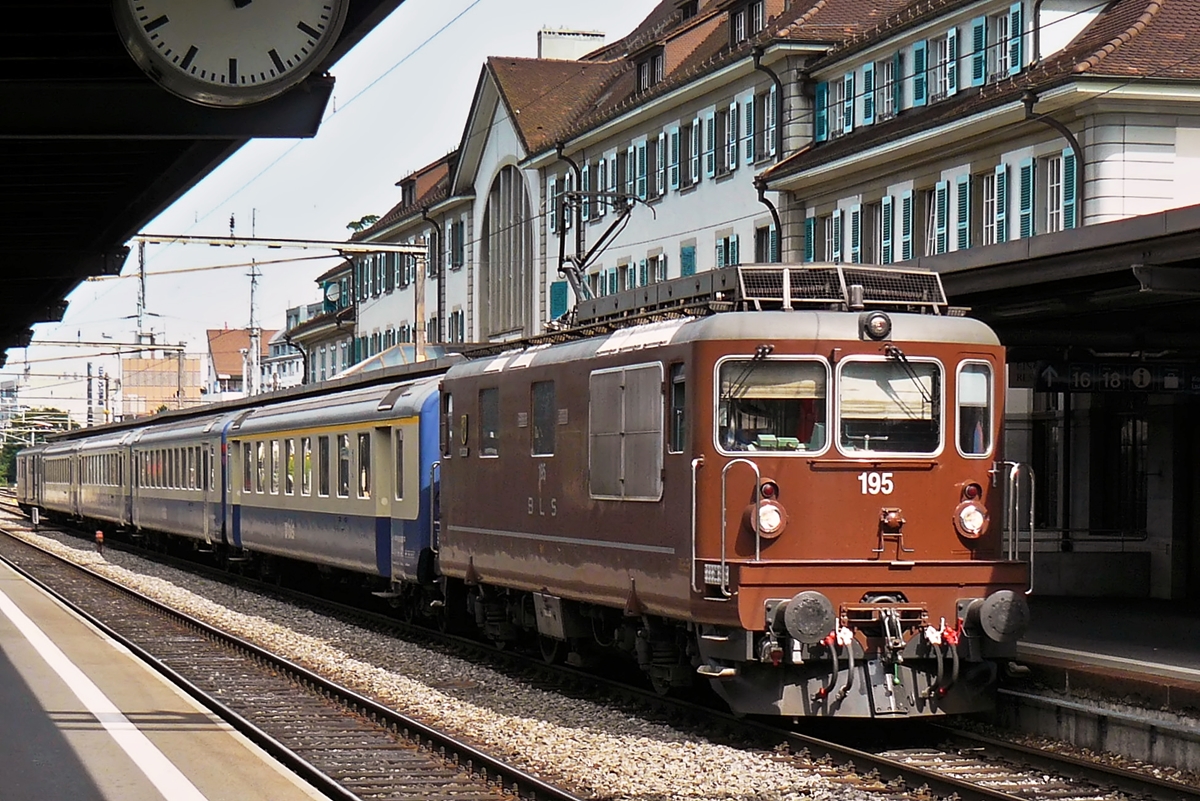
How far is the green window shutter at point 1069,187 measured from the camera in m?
29.2

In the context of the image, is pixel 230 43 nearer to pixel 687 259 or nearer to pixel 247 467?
pixel 247 467

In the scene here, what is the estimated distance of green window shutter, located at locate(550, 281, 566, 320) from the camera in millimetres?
47344

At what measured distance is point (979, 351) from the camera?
12.8m

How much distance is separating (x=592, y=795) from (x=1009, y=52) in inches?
926

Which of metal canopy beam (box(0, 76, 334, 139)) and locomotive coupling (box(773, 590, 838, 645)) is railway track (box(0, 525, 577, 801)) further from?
metal canopy beam (box(0, 76, 334, 139))

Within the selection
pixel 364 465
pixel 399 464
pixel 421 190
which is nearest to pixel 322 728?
pixel 399 464

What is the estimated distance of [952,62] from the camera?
32781mm

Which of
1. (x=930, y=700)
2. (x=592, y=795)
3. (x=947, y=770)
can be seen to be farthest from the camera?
(x=930, y=700)

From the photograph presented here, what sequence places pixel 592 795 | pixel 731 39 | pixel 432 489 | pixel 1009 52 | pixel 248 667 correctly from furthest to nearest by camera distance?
1. pixel 731 39
2. pixel 1009 52
3. pixel 432 489
4. pixel 248 667
5. pixel 592 795

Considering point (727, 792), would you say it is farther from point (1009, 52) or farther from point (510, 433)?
point (1009, 52)

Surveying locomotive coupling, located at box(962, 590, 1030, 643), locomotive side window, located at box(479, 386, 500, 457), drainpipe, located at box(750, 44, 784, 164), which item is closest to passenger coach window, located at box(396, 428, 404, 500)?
locomotive side window, located at box(479, 386, 500, 457)

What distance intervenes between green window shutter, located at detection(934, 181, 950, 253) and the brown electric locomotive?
1981cm

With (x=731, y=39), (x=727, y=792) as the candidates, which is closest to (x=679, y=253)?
(x=731, y=39)

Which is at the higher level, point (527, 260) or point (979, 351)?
point (527, 260)
